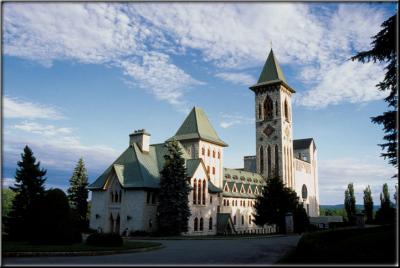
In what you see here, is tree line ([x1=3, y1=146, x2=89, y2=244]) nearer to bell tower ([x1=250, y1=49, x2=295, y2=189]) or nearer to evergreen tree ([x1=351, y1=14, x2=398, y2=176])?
evergreen tree ([x1=351, y1=14, x2=398, y2=176])

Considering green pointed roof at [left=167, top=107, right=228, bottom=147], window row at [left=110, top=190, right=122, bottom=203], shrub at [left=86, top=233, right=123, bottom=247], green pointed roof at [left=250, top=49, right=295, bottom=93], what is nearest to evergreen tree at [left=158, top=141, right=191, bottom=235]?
window row at [left=110, top=190, right=122, bottom=203]

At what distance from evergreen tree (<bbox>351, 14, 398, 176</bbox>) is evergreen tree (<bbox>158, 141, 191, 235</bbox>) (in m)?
23.4

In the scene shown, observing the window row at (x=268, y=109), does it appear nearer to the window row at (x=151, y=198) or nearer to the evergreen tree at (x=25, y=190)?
the window row at (x=151, y=198)

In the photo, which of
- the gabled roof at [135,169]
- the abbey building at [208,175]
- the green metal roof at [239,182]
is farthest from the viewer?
the green metal roof at [239,182]

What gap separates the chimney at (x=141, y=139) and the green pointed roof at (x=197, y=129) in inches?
310

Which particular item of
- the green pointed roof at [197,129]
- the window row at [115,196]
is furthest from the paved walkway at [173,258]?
the green pointed roof at [197,129]

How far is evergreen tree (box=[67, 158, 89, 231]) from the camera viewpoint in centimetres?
5762

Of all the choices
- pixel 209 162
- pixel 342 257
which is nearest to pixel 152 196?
pixel 209 162

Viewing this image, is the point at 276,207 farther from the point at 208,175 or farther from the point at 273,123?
the point at 273,123

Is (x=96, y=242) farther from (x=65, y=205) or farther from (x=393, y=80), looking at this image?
(x=393, y=80)

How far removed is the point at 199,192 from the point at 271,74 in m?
42.7

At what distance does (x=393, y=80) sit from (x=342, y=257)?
14975 millimetres

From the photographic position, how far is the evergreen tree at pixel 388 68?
73.5ft

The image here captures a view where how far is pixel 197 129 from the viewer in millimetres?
60031
